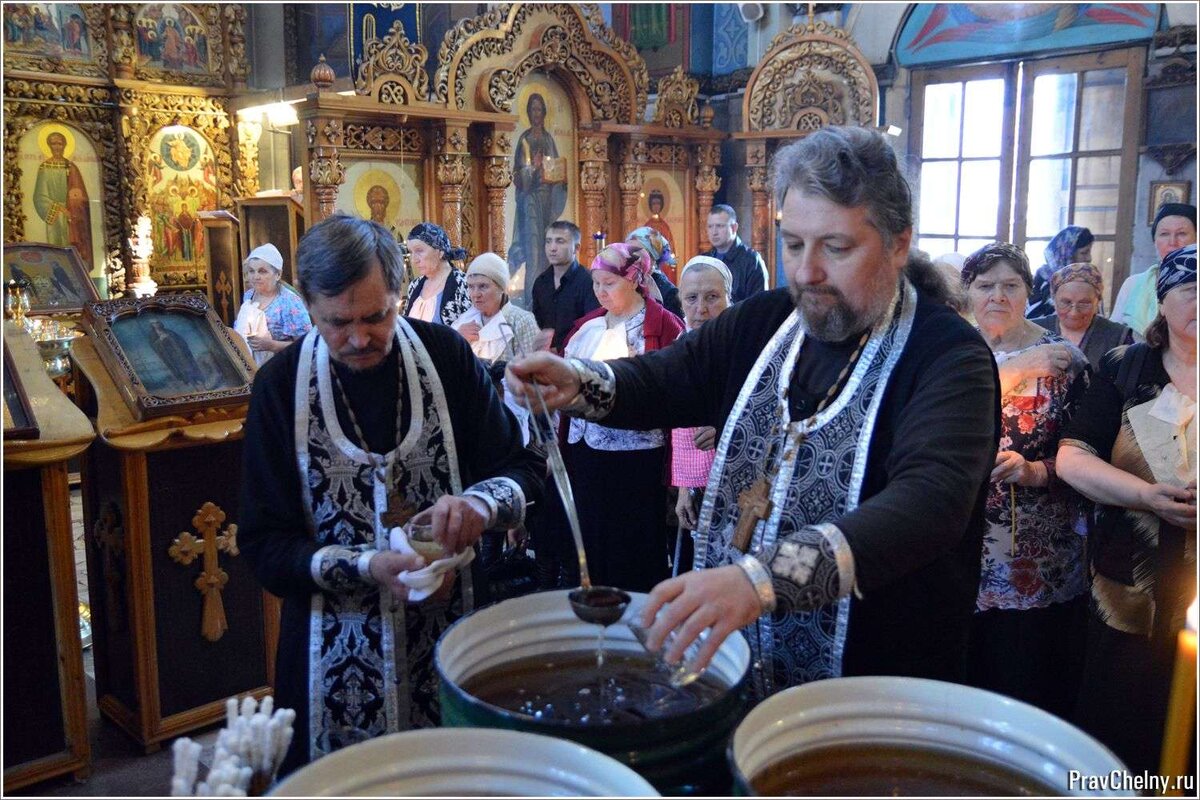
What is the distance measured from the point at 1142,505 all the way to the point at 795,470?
120cm

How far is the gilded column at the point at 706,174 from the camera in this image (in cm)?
Result: 837

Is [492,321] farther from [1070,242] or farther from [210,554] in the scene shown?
[1070,242]

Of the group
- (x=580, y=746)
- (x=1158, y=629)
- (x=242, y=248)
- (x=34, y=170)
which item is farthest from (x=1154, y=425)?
(x=34, y=170)

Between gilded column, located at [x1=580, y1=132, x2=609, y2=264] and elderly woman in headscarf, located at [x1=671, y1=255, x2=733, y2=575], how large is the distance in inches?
143

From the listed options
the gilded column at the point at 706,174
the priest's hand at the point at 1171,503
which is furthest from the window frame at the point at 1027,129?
the priest's hand at the point at 1171,503

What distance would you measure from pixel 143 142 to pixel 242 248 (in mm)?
3715

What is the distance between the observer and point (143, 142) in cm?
1042

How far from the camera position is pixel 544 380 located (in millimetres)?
1667

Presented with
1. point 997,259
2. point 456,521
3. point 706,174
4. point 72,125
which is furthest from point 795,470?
point 72,125

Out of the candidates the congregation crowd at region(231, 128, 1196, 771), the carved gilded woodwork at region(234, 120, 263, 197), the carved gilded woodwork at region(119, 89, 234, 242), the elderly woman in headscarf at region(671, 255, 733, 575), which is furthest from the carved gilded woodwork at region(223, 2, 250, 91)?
the congregation crowd at region(231, 128, 1196, 771)

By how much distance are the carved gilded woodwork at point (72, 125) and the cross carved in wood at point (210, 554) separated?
7.73m

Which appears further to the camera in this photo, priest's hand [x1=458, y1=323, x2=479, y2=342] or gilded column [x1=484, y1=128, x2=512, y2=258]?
gilded column [x1=484, y1=128, x2=512, y2=258]

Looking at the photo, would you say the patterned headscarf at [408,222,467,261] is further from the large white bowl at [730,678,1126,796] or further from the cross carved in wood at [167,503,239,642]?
the large white bowl at [730,678,1126,796]

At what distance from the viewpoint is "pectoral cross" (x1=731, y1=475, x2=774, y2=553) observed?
161 centimetres
